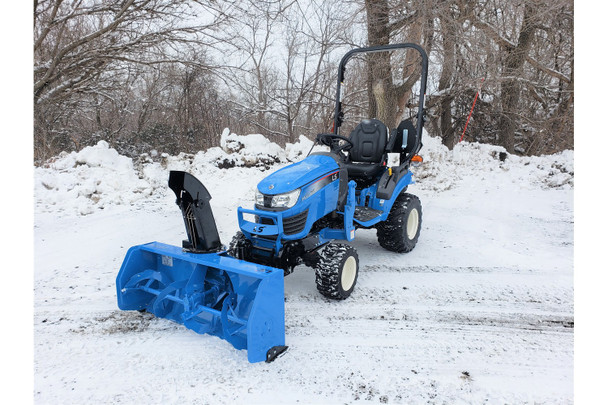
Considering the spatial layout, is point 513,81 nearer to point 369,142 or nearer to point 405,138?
point 405,138

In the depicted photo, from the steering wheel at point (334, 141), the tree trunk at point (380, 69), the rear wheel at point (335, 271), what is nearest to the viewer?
the rear wheel at point (335, 271)

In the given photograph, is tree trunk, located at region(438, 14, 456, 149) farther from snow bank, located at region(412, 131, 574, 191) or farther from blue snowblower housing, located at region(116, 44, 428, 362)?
blue snowblower housing, located at region(116, 44, 428, 362)

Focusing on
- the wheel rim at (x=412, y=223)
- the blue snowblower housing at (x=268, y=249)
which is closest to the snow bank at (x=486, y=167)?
the wheel rim at (x=412, y=223)

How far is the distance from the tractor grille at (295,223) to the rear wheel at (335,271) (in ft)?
1.01

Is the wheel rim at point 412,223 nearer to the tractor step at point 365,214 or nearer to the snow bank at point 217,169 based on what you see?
the tractor step at point 365,214

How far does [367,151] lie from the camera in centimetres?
457

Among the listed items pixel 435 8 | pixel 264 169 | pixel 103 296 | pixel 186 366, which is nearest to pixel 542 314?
pixel 186 366

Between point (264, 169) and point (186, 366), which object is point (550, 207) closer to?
point (264, 169)

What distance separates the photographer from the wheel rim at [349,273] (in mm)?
3373

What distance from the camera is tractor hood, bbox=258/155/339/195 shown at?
3.30 metres

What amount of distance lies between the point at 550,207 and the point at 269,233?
214 inches

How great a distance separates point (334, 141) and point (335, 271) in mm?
1701

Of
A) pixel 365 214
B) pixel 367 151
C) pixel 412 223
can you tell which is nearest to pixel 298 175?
pixel 365 214

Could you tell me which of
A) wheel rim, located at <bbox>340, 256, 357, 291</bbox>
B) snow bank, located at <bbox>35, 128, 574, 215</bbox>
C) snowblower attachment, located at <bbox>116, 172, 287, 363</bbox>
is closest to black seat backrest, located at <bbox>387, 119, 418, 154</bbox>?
wheel rim, located at <bbox>340, 256, 357, 291</bbox>
